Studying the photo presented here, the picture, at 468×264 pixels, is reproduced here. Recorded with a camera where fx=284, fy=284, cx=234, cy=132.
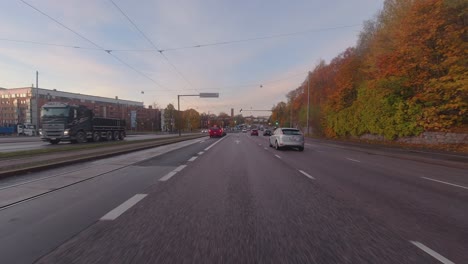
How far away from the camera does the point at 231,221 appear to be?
182 inches

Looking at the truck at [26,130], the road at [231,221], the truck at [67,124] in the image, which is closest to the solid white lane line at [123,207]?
the road at [231,221]

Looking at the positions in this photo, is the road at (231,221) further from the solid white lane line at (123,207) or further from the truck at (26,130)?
the truck at (26,130)

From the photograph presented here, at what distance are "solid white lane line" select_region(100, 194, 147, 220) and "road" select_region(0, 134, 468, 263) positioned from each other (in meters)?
0.02

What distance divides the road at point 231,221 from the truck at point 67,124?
1891cm

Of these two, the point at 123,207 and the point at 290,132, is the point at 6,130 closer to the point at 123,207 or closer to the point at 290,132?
the point at 290,132

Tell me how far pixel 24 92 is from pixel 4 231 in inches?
5458

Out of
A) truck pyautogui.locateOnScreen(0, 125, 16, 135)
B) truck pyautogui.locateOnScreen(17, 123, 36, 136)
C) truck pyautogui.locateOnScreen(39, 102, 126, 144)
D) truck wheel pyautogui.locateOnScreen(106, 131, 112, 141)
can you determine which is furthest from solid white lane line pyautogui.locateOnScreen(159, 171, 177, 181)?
truck pyautogui.locateOnScreen(0, 125, 16, 135)

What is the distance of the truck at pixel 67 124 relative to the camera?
24750mm

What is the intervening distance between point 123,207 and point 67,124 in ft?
76.9

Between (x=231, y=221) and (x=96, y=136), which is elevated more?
(x=96, y=136)

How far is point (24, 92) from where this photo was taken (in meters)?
115

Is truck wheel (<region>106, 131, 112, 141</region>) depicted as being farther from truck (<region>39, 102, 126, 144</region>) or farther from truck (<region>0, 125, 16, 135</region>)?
truck (<region>0, 125, 16, 135</region>)

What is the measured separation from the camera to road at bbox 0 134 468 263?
11.2ft

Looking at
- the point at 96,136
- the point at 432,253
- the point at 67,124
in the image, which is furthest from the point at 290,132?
the point at 96,136
